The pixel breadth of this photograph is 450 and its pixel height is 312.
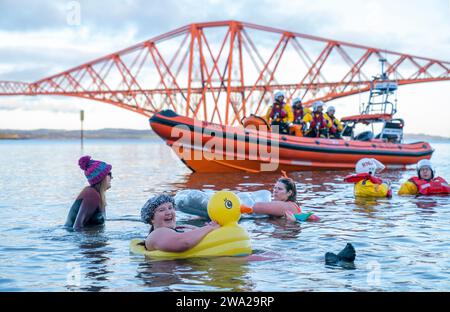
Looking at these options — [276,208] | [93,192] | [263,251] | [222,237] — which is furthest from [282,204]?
[222,237]

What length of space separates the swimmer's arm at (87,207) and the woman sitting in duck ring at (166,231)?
1.33 m

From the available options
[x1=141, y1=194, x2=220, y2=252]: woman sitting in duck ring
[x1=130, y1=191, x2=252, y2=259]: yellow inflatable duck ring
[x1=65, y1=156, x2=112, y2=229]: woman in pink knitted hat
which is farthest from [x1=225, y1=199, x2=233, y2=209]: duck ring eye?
[x1=65, y1=156, x2=112, y2=229]: woman in pink knitted hat

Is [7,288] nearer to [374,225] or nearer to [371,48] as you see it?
[374,225]

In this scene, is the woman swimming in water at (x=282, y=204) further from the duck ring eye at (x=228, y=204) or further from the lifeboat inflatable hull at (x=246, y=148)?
the lifeboat inflatable hull at (x=246, y=148)

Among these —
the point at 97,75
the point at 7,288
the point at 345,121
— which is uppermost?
the point at 97,75

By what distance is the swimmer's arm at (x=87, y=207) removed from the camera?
6543 millimetres

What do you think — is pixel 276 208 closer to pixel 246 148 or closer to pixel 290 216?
pixel 290 216

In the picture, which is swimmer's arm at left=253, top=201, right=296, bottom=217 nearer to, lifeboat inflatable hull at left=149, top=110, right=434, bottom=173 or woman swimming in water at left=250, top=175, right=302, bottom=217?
woman swimming in water at left=250, top=175, right=302, bottom=217

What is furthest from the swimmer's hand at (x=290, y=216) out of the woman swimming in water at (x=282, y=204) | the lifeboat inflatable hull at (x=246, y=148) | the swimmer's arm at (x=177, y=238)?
the lifeboat inflatable hull at (x=246, y=148)

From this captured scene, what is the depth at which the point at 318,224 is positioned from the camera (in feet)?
25.0

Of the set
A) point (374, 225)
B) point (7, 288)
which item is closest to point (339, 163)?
point (374, 225)

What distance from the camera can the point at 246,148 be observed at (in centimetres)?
1716

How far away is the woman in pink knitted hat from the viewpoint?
6.54m
